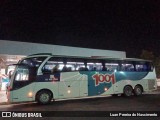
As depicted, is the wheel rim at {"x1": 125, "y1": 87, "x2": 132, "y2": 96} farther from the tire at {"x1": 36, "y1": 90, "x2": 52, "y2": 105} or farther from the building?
the building

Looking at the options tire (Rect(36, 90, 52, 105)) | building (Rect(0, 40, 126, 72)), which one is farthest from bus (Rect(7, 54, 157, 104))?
building (Rect(0, 40, 126, 72))

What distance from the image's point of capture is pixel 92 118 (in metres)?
8.03

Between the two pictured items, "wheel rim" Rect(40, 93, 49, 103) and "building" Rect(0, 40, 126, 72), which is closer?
"wheel rim" Rect(40, 93, 49, 103)

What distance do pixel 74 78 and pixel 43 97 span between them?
2.43m

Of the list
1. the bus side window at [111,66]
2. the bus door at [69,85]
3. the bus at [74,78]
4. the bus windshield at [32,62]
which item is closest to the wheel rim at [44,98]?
the bus at [74,78]

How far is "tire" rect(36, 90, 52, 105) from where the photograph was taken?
500 inches

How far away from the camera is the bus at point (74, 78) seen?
12.5m

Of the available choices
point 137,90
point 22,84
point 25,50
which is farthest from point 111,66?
point 25,50

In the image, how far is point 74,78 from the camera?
14.1m

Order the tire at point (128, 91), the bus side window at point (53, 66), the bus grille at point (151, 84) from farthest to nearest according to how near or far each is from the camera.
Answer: the bus grille at point (151, 84) < the tire at point (128, 91) < the bus side window at point (53, 66)

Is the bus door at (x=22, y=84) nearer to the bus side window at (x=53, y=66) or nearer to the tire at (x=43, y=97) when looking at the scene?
the tire at (x=43, y=97)

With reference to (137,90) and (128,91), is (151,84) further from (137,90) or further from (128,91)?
(128,91)

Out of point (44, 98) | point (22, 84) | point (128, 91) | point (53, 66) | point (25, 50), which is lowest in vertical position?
point (44, 98)

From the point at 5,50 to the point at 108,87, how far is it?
9.47 metres
